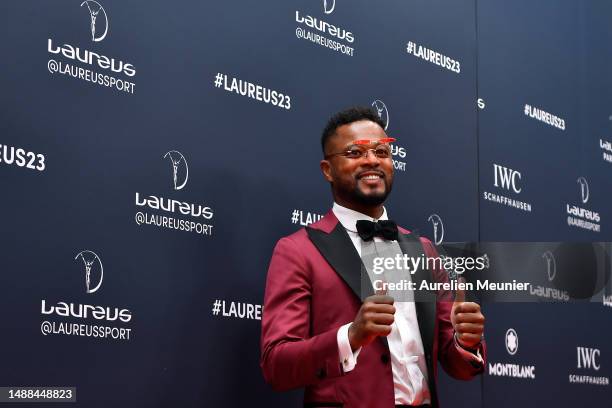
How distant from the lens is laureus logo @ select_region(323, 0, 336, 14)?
356 centimetres

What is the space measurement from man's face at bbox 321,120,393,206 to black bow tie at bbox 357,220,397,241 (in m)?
0.10

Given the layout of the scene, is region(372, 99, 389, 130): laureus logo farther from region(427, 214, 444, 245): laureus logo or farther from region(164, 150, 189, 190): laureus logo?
region(164, 150, 189, 190): laureus logo

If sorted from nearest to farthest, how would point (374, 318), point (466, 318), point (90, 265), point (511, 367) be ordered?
point (374, 318), point (466, 318), point (90, 265), point (511, 367)

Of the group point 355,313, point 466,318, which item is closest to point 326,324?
point 355,313

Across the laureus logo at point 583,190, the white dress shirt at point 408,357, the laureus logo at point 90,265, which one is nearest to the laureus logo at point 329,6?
the white dress shirt at point 408,357

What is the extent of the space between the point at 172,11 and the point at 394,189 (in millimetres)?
1151

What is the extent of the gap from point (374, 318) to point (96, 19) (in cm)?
127

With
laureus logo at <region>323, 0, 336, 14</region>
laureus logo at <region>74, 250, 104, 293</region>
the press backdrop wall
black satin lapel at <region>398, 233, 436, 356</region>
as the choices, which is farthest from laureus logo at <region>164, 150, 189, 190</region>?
laureus logo at <region>323, 0, 336, 14</region>

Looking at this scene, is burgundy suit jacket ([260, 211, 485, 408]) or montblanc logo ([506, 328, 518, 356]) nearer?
burgundy suit jacket ([260, 211, 485, 408])

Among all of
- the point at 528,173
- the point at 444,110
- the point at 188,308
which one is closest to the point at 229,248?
the point at 188,308

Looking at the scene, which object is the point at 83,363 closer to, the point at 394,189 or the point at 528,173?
the point at 394,189

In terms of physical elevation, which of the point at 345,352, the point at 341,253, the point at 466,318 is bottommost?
the point at 345,352

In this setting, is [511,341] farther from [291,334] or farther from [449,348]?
[291,334]

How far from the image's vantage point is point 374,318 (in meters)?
2.43
